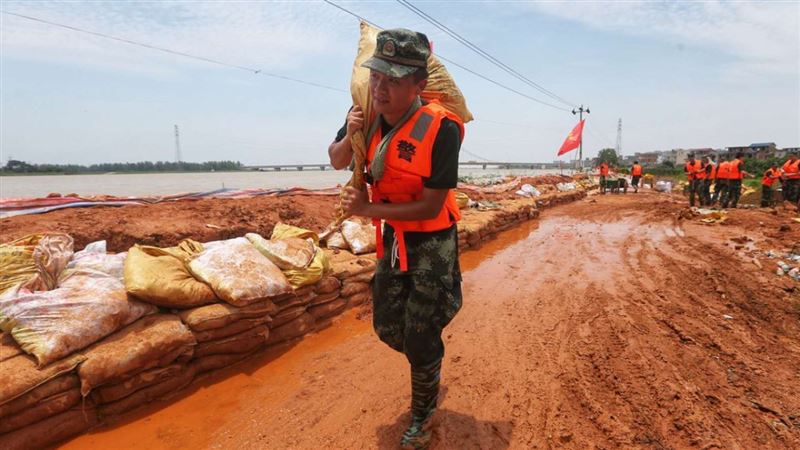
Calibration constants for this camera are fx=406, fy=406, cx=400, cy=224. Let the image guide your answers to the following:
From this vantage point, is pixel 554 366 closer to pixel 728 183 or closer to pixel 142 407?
pixel 142 407

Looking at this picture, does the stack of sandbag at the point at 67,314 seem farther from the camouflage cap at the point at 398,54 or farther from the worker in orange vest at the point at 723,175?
the worker in orange vest at the point at 723,175

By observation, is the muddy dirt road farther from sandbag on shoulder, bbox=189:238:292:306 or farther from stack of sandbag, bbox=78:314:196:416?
sandbag on shoulder, bbox=189:238:292:306

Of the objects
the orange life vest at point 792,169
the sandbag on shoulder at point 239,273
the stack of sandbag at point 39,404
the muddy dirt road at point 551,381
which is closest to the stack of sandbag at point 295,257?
the sandbag on shoulder at point 239,273

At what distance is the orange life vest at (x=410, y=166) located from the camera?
1.61 metres

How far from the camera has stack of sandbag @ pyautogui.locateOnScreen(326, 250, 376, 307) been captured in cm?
394

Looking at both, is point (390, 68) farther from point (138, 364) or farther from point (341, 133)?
point (138, 364)

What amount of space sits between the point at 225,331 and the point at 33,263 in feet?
3.95

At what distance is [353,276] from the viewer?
405 cm

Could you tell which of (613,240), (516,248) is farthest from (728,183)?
(516,248)

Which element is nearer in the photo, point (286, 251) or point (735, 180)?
point (286, 251)

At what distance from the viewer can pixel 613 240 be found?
7715 mm

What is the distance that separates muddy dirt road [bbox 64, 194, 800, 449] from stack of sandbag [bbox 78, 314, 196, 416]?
0.12 m

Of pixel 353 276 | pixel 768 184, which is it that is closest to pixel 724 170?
pixel 768 184

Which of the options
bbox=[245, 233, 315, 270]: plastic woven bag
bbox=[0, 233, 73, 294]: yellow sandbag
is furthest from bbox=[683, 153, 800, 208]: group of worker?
bbox=[0, 233, 73, 294]: yellow sandbag
